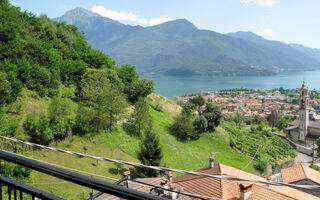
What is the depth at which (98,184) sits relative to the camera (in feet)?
3.63

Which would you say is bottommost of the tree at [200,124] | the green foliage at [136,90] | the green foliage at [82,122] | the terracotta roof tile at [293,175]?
the terracotta roof tile at [293,175]

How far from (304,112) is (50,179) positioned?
44176 millimetres

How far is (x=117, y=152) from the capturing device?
706 inches

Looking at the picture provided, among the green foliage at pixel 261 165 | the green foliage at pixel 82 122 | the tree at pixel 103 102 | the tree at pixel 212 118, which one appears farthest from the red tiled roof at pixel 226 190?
the tree at pixel 212 118

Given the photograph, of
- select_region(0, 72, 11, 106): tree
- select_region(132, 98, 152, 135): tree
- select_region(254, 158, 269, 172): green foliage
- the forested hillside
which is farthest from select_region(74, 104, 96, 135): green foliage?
select_region(254, 158, 269, 172): green foliage

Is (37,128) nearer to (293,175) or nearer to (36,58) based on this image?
(36,58)

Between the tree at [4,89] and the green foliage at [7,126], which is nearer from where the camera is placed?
the green foliage at [7,126]

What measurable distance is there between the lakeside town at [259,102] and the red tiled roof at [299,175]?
52994mm

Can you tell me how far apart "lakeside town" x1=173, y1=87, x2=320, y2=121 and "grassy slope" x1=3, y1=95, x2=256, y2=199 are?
4198 centimetres

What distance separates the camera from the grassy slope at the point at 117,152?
1253cm

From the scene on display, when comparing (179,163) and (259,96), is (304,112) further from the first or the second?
(259,96)

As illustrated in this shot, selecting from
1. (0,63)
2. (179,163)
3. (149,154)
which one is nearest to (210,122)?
(179,163)

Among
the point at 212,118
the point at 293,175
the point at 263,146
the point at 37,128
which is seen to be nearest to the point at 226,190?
the point at 293,175

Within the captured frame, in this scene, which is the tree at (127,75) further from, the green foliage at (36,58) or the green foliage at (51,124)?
the green foliage at (51,124)
